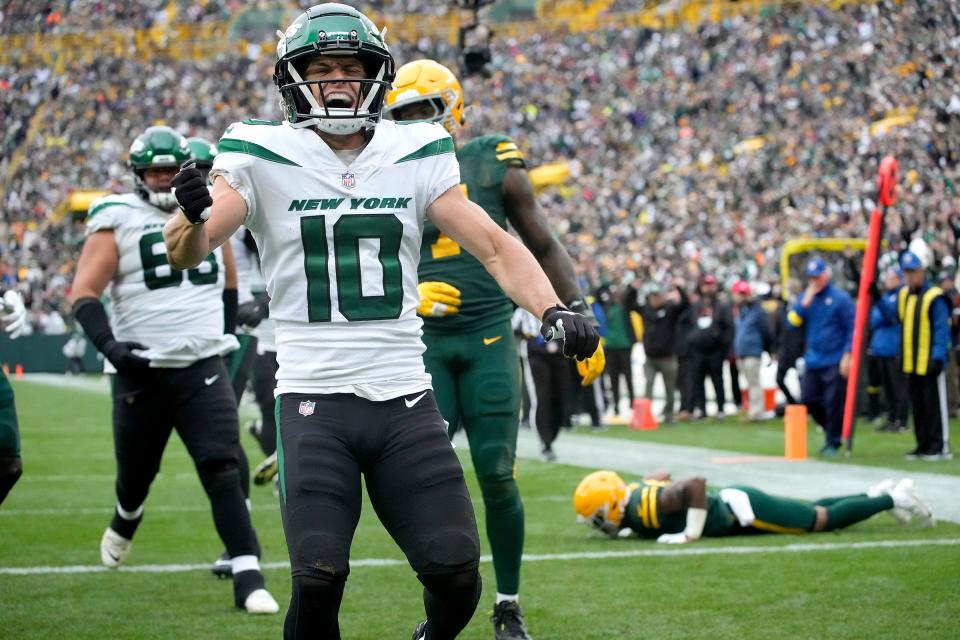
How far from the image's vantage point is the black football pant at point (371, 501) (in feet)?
11.6

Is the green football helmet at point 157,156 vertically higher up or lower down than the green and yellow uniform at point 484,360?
higher up

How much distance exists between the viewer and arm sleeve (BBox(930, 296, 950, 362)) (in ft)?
39.5

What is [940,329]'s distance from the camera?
12117 mm

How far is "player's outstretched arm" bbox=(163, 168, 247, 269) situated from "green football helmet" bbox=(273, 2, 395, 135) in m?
0.31

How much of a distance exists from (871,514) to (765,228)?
17.8m

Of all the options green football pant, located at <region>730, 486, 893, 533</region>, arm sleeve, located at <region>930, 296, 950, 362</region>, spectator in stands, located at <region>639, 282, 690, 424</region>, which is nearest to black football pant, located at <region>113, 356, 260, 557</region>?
green football pant, located at <region>730, 486, 893, 533</region>

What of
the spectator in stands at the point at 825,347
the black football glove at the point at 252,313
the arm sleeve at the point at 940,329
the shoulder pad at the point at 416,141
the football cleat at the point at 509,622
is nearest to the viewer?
the shoulder pad at the point at 416,141

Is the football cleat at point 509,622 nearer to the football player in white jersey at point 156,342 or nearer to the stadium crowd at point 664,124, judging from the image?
the football player in white jersey at point 156,342

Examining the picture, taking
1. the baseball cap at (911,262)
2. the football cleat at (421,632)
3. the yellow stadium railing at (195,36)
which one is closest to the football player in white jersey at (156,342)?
the football cleat at (421,632)

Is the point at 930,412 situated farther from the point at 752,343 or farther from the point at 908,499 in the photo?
the point at 752,343

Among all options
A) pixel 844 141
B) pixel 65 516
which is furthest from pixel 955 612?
pixel 844 141

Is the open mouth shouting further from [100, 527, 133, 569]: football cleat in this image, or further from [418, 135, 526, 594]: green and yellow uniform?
[100, 527, 133, 569]: football cleat

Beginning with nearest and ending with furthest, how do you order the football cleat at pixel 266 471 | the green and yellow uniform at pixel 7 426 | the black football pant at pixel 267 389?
the green and yellow uniform at pixel 7 426, the football cleat at pixel 266 471, the black football pant at pixel 267 389

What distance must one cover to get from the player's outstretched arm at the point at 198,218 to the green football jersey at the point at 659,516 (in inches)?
160
